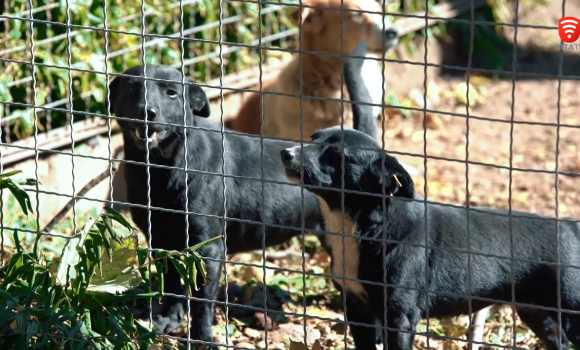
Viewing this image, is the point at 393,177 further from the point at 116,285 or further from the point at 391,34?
the point at 391,34

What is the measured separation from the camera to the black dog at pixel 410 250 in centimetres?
380

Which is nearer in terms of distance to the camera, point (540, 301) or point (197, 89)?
A: point (540, 301)

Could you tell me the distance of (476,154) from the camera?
775 cm

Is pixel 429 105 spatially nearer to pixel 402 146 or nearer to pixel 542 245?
pixel 402 146

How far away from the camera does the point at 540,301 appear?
155 inches

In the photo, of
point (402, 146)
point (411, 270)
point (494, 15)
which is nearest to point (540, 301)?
point (411, 270)

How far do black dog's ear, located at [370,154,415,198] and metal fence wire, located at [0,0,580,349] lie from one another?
77 millimetres

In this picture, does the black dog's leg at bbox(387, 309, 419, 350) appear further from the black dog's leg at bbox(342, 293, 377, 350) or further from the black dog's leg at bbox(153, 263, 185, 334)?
the black dog's leg at bbox(153, 263, 185, 334)

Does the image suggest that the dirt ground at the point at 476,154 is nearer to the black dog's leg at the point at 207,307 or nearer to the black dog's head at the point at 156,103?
the black dog's leg at the point at 207,307

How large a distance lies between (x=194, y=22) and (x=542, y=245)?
13.6 ft

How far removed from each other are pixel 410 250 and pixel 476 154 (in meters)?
4.10

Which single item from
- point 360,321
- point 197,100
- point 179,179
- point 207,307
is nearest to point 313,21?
point 197,100

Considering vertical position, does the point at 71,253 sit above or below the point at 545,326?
above

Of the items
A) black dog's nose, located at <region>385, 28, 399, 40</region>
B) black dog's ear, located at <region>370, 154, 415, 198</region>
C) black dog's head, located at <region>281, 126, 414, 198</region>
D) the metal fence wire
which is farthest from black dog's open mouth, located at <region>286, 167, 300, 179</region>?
black dog's nose, located at <region>385, 28, 399, 40</region>
